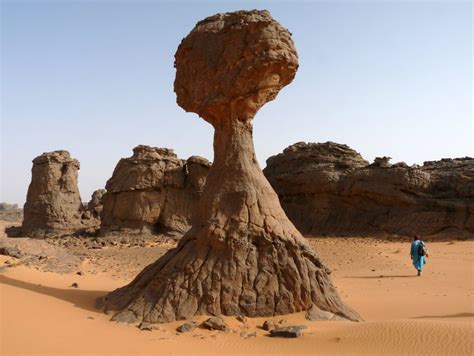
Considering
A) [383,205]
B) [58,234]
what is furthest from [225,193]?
[58,234]

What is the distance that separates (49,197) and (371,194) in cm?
1613

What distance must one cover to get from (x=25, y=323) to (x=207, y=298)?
7.75ft

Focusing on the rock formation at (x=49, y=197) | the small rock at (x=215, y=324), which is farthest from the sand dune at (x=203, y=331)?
A: the rock formation at (x=49, y=197)

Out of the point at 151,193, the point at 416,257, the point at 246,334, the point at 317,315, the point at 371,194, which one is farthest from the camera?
the point at 371,194

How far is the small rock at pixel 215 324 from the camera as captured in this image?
5.65 m

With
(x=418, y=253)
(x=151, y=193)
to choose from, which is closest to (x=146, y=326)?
(x=418, y=253)

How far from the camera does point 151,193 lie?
1958cm

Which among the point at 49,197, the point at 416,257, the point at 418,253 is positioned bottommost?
the point at 416,257

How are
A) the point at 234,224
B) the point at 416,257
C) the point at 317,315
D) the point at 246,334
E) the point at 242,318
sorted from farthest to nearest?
the point at 416,257 < the point at 234,224 < the point at 317,315 < the point at 242,318 < the point at 246,334

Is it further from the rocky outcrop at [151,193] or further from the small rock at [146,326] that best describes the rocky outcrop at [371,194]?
the small rock at [146,326]

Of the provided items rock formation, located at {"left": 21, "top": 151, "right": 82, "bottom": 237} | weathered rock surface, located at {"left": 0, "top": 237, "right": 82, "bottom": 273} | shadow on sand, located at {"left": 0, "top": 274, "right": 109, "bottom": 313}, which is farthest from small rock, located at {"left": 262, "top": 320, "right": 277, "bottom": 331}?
rock formation, located at {"left": 21, "top": 151, "right": 82, "bottom": 237}

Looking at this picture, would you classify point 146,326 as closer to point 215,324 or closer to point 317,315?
point 215,324

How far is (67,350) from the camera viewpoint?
4.59 m

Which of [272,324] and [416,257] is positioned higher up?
[416,257]
